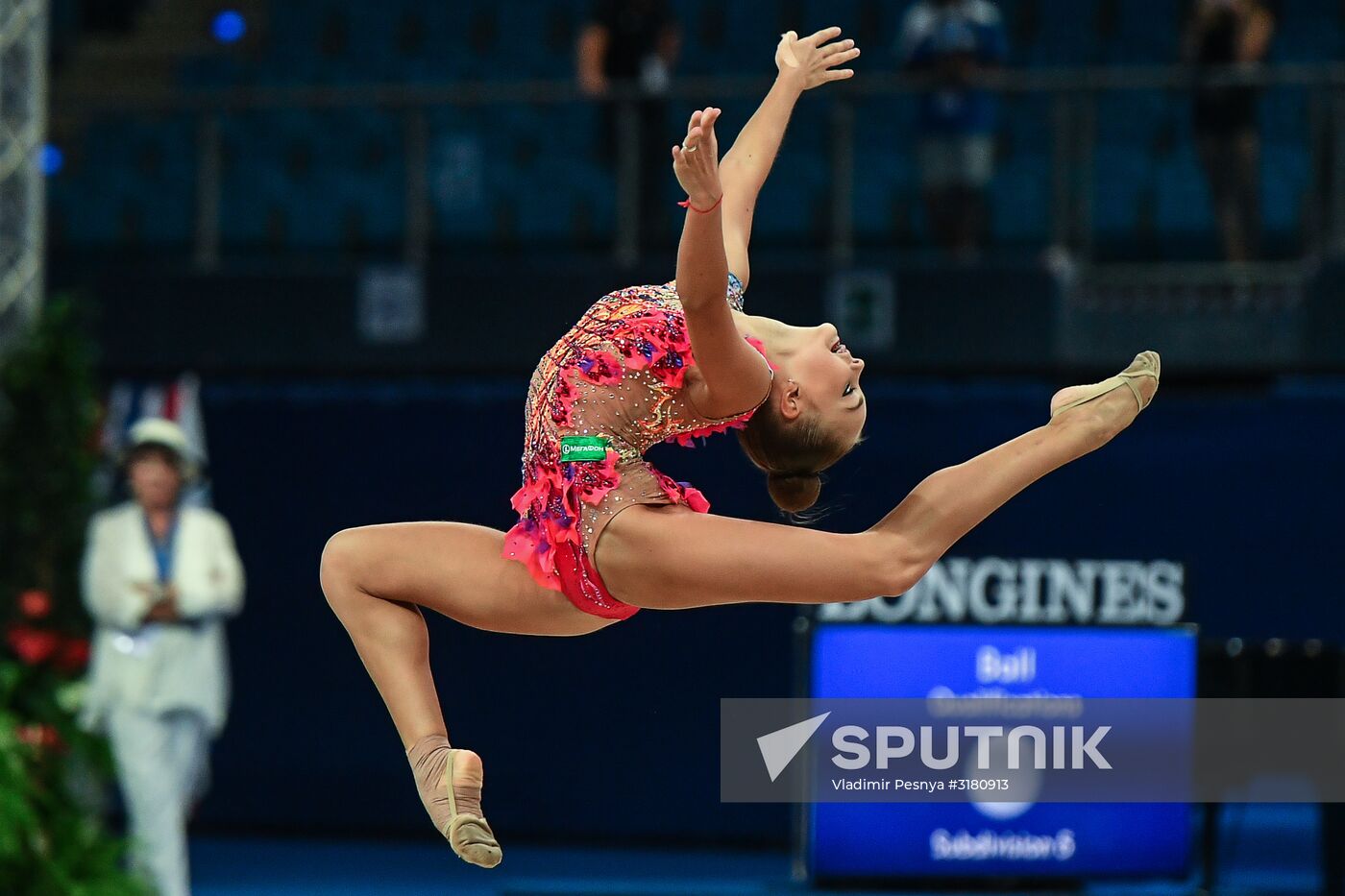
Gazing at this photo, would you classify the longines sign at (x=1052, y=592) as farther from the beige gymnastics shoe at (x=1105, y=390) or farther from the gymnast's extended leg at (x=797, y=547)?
the gymnast's extended leg at (x=797, y=547)

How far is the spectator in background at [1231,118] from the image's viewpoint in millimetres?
7840

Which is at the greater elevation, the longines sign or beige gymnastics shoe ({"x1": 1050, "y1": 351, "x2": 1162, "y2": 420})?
beige gymnastics shoe ({"x1": 1050, "y1": 351, "x2": 1162, "y2": 420})

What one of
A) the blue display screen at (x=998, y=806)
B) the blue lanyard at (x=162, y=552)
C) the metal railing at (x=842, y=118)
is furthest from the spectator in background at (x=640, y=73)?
the blue display screen at (x=998, y=806)

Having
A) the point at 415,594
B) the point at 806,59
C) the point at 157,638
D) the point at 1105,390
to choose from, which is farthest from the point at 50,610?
the point at 1105,390

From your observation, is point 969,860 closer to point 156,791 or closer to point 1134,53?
point 156,791

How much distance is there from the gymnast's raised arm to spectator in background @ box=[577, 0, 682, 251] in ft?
13.1

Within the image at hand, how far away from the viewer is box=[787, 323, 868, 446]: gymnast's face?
12.8 feet

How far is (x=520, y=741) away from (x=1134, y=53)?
409cm

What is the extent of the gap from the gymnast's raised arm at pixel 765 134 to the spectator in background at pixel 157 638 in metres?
3.49

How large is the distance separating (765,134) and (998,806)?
9.89 ft

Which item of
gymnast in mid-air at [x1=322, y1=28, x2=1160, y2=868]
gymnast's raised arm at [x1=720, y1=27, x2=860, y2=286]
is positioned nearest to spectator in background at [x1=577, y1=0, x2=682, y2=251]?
gymnast's raised arm at [x1=720, y1=27, x2=860, y2=286]

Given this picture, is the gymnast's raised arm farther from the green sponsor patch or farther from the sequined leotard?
the green sponsor patch

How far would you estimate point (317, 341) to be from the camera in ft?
28.7

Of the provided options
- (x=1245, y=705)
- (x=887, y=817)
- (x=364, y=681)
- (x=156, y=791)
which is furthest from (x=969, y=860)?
(x=364, y=681)
